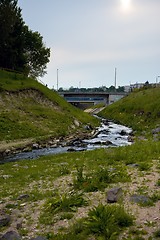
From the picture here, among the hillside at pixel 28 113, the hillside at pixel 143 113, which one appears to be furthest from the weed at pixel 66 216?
the hillside at pixel 143 113

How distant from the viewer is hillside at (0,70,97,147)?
38312 mm

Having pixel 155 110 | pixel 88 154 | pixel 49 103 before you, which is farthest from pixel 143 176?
pixel 49 103

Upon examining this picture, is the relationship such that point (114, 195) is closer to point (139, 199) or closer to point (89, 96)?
point (139, 199)

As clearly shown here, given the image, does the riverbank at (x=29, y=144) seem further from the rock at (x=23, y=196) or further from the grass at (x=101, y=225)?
the grass at (x=101, y=225)

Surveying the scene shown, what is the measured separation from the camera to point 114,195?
459 inches

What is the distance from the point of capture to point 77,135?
4231cm

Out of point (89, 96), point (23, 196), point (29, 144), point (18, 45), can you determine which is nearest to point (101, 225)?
point (23, 196)

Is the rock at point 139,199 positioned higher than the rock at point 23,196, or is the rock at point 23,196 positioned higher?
the rock at point 139,199

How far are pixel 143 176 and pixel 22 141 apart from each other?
72.3 ft

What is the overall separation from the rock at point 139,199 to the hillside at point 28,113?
24837mm

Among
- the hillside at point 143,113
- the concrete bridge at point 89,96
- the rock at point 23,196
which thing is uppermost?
the concrete bridge at point 89,96

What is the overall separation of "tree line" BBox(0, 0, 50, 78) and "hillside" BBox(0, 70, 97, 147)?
347 inches

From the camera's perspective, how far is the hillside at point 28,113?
38.3m

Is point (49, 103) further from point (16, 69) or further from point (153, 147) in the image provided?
point (153, 147)
